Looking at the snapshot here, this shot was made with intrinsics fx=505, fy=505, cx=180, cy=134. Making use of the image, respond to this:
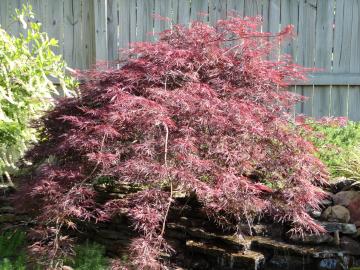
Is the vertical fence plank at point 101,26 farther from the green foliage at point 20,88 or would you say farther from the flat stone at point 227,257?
the flat stone at point 227,257

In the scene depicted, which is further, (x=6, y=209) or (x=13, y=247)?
(x=6, y=209)

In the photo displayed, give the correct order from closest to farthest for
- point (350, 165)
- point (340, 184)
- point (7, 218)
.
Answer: point (340, 184), point (350, 165), point (7, 218)

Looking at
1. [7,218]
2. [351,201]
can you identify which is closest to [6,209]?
[7,218]

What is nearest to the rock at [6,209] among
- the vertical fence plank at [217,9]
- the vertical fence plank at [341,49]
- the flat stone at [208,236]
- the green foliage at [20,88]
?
the green foliage at [20,88]

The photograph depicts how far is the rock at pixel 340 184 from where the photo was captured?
13.8 feet

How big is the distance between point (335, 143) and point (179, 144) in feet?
7.86

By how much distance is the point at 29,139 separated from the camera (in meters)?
4.68

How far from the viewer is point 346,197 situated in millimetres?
4051

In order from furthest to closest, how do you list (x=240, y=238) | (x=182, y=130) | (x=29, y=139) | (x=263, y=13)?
(x=263, y=13), (x=29, y=139), (x=240, y=238), (x=182, y=130)

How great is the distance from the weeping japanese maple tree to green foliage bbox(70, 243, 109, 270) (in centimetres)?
26

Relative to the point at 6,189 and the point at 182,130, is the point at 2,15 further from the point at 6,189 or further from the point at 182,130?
the point at 182,130

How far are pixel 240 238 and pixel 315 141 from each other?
1685 mm

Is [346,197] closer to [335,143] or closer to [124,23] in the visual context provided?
[335,143]

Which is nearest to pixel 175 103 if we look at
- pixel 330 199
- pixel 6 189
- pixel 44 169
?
pixel 44 169
